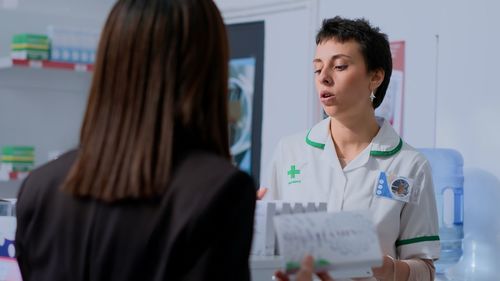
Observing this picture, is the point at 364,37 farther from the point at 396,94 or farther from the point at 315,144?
the point at 396,94

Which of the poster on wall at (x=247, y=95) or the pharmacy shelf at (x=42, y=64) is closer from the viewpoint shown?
the pharmacy shelf at (x=42, y=64)

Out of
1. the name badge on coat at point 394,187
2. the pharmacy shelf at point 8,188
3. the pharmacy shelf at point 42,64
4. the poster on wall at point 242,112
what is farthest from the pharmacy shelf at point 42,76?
the name badge on coat at point 394,187

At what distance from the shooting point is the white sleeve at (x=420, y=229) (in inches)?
103

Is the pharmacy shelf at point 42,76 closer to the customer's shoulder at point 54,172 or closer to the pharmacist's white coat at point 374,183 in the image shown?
the pharmacist's white coat at point 374,183

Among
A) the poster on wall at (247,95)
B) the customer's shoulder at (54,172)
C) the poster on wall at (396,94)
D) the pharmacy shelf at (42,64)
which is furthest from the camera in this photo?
the poster on wall at (247,95)

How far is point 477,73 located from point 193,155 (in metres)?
2.79

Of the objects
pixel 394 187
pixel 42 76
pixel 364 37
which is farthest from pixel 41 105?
pixel 394 187

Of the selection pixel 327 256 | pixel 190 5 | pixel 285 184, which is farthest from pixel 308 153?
pixel 190 5

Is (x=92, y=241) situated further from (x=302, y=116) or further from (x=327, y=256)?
(x=302, y=116)

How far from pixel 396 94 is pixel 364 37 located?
1681mm

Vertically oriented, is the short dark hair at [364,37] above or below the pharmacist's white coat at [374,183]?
above

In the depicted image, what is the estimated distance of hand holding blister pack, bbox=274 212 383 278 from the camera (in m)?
1.50

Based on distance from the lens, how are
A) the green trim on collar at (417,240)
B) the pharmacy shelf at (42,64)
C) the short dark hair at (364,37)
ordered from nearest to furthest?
the green trim on collar at (417,240), the short dark hair at (364,37), the pharmacy shelf at (42,64)

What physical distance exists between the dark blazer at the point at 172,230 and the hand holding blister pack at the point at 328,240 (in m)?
0.16
